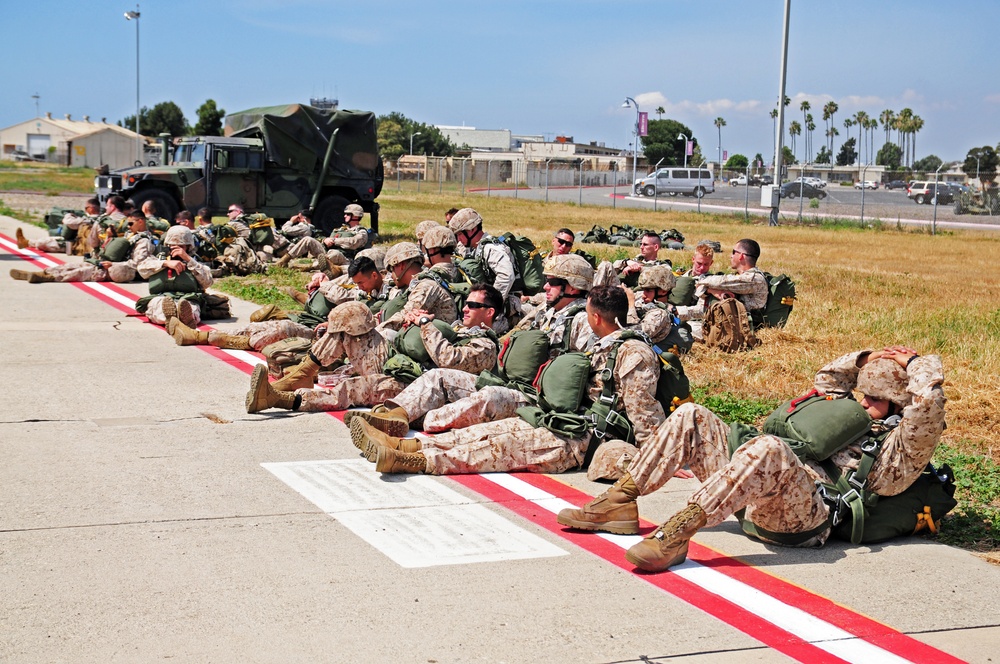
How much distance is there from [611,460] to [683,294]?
548 centimetres

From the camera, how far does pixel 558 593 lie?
16.3 ft

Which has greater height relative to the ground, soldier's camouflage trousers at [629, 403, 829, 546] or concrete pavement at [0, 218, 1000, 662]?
soldier's camouflage trousers at [629, 403, 829, 546]

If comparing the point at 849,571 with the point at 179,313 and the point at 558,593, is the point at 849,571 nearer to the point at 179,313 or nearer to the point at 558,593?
the point at 558,593

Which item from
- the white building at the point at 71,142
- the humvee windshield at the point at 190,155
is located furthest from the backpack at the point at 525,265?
the white building at the point at 71,142

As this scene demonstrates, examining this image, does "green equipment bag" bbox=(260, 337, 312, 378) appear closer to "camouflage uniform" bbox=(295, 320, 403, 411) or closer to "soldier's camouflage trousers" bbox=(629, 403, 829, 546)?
"camouflage uniform" bbox=(295, 320, 403, 411)

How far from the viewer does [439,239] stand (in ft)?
33.5

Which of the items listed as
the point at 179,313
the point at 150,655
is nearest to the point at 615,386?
the point at 150,655

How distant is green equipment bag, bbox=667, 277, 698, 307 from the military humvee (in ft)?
44.6

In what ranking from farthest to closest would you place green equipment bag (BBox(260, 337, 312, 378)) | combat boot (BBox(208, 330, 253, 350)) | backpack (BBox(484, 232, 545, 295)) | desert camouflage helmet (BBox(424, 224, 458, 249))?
1. backpack (BBox(484, 232, 545, 295))
2. combat boot (BBox(208, 330, 253, 350))
3. desert camouflage helmet (BBox(424, 224, 458, 249))
4. green equipment bag (BBox(260, 337, 312, 378))

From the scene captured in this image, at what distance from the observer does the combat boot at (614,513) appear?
575 centimetres

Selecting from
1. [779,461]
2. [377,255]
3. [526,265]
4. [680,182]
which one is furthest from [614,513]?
[680,182]

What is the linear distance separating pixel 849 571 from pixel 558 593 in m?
1.51

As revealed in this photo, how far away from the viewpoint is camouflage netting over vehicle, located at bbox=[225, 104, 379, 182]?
78.0 ft

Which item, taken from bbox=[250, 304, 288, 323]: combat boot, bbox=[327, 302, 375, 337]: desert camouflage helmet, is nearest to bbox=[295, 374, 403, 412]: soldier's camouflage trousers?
bbox=[327, 302, 375, 337]: desert camouflage helmet
